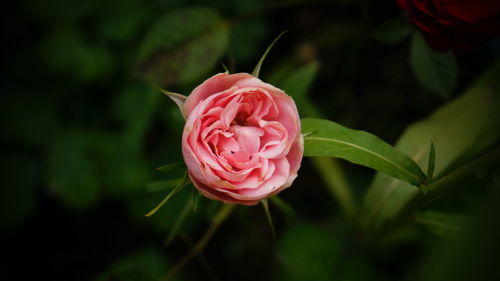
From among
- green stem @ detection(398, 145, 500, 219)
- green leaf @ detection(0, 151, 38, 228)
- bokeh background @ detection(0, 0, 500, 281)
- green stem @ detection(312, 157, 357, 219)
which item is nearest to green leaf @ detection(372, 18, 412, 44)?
bokeh background @ detection(0, 0, 500, 281)

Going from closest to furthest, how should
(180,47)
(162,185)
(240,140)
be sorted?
(240,140) → (162,185) → (180,47)

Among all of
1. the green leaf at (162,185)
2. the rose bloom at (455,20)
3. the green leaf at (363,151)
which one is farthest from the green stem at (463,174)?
the green leaf at (162,185)

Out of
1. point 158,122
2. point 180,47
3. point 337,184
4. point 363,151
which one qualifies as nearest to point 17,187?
point 158,122

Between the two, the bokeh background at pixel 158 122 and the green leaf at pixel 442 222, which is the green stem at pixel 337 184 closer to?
the bokeh background at pixel 158 122

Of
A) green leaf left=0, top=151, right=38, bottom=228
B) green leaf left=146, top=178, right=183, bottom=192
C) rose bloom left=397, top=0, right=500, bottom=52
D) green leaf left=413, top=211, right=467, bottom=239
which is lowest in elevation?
green leaf left=0, top=151, right=38, bottom=228

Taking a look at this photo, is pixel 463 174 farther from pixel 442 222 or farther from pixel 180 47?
pixel 180 47

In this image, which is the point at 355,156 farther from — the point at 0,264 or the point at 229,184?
the point at 0,264

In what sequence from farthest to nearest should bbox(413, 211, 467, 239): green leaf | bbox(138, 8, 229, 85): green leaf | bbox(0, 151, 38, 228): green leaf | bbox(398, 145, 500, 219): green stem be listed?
bbox(0, 151, 38, 228): green leaf, bbox(138, 8, 229, 85): green leaf, bbox(413, 211, 467, 239): green leaf, bbox(398, 145, 500, 219): green stem

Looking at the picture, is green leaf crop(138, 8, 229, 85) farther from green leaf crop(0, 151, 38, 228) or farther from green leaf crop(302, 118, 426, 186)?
green leaf crop(0, 151, 38, 228)
